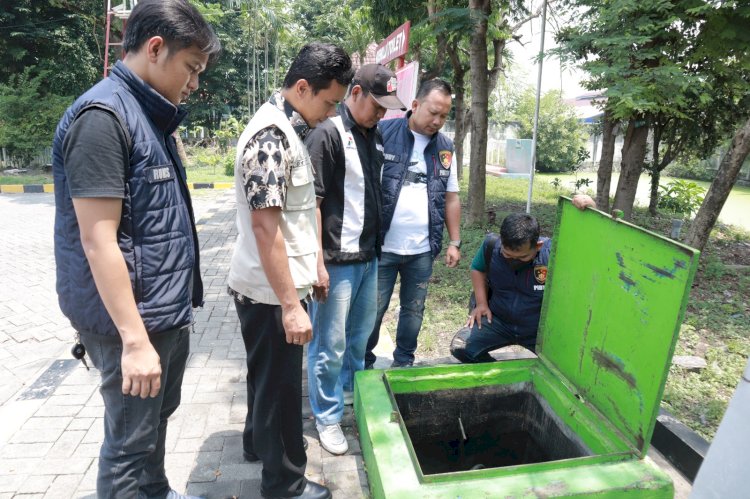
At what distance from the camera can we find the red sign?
492 centimetres

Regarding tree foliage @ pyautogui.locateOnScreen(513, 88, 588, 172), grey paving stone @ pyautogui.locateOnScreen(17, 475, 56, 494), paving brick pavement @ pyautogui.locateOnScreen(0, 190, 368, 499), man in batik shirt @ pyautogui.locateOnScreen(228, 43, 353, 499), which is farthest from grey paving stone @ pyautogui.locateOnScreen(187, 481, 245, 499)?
tree foliage @ pyautogui.locateOnScreen(513, 88, 588, 172)

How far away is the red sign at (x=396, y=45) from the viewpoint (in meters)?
4.92

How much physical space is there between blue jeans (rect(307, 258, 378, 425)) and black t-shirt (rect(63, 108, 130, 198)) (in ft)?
4.02

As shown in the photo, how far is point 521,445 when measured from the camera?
2.72 meters

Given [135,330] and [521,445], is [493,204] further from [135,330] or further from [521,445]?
[135,330]

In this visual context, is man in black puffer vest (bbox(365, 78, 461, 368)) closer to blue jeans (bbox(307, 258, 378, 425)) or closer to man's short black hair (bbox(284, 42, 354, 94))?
blue jeans (bbox(307, 258, 378, 425))

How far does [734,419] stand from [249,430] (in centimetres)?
191

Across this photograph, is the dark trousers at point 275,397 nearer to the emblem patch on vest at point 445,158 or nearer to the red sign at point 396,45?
the emblem patch on vest at point 445,158

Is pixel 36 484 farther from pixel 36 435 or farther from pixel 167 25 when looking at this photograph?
pixel 167 25

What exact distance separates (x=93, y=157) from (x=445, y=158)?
2095 mm

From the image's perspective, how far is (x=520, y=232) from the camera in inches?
107

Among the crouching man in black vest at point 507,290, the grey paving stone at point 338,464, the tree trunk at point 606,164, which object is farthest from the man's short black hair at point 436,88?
the tree trunk at point 606,164

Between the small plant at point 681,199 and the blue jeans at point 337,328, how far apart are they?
9.85 metres

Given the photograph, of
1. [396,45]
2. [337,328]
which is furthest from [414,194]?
[396,45]
